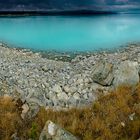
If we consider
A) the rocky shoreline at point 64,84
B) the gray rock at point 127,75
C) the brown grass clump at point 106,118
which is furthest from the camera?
the gray rock at point 127,75

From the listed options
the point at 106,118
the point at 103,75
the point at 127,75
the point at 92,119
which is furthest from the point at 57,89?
the point at 106,118

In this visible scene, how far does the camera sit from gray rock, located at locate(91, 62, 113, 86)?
73.5 feet

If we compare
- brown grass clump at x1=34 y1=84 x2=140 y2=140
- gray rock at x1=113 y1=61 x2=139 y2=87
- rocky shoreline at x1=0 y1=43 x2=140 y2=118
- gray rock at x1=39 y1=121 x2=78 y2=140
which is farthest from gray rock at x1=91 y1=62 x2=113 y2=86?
gray rock at x1=39 y1=121 x2=78 y2=140

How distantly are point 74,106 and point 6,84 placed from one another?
5545 millimetres

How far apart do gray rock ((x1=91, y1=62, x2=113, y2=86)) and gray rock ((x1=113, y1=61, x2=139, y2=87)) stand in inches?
14.9

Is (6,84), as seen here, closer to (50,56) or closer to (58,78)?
(58,78)

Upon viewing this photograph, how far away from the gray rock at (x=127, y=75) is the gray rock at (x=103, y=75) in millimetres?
378

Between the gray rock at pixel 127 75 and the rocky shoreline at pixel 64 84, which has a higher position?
the gray rock at pixel 127 75

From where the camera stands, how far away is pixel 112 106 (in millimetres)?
18922

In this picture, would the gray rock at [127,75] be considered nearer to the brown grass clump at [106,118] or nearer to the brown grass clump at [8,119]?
the brown grass clump at [106,118]

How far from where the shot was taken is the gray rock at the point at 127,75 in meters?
21.6


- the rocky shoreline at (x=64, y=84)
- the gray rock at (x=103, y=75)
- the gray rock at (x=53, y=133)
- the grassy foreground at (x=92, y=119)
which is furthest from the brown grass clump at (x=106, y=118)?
the gray rock at (x=103, y=75)

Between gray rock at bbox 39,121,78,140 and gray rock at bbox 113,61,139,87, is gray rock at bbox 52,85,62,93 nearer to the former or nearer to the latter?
gray rock at bbox 113,61,139,87

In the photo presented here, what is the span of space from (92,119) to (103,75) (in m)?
4.94
